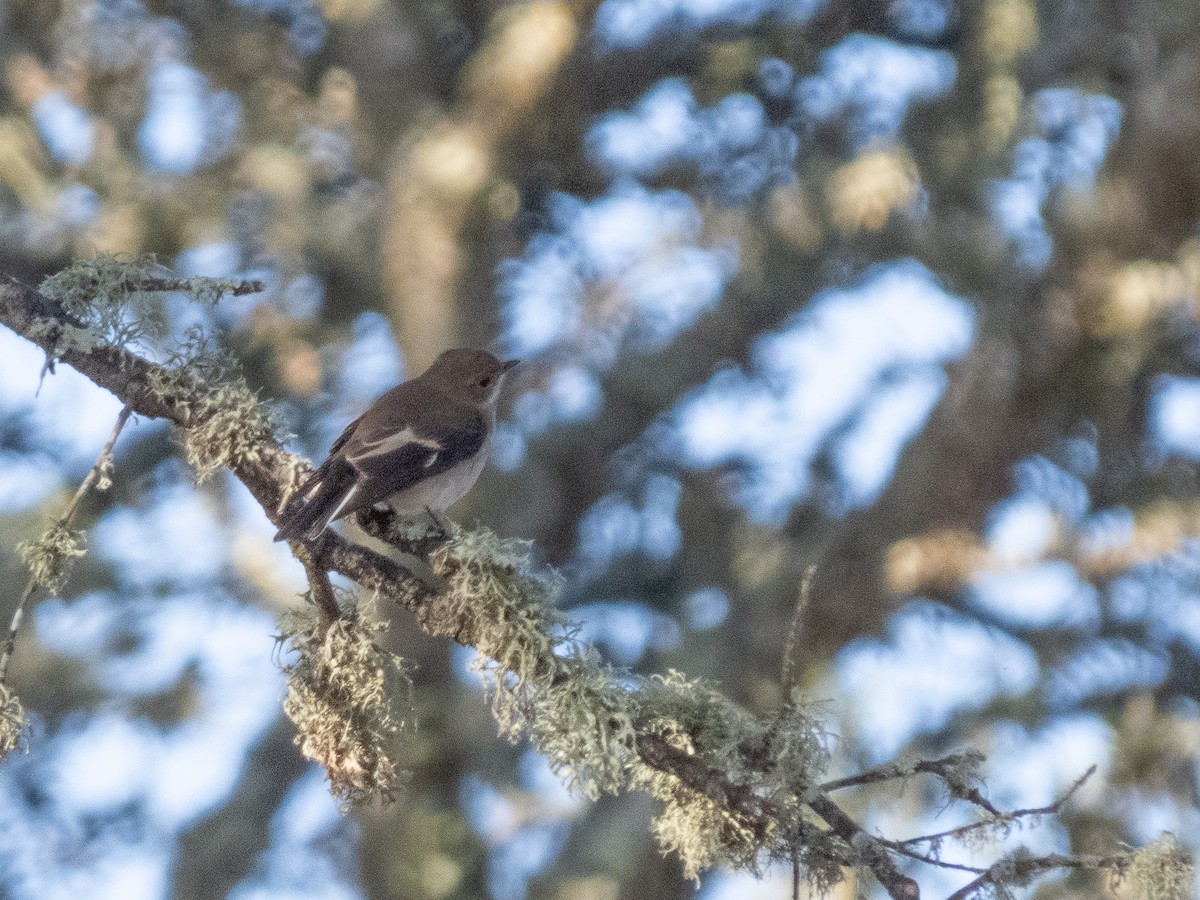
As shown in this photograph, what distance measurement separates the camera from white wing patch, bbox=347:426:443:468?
148 inches

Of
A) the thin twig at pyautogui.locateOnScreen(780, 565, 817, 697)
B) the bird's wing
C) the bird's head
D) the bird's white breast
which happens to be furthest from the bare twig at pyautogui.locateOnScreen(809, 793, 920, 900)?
the bird's head

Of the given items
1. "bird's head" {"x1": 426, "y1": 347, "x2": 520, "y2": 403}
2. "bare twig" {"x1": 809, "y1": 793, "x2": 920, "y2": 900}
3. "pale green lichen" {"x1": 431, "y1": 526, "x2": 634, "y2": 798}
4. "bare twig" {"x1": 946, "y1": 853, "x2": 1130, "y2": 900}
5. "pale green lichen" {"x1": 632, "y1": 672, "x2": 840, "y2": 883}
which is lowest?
"bare twig" {"x1": 946, "y1": 853, "x2": 1130, "y2": 900}

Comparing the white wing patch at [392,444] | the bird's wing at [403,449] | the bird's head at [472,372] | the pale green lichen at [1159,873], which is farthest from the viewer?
the bird's head at [472,372]

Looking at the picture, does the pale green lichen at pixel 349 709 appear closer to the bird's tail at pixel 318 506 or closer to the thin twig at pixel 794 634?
the bird's tail at pixel 318 506

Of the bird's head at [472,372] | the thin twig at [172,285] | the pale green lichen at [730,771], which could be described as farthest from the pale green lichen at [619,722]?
the bird's head at [472,372]

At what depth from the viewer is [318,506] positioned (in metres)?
2.97

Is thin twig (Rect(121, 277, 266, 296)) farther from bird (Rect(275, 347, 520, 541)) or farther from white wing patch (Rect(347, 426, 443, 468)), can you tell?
white wing patch (Rect(347, 426, 443, 468))

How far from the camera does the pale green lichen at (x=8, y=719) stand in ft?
8.16

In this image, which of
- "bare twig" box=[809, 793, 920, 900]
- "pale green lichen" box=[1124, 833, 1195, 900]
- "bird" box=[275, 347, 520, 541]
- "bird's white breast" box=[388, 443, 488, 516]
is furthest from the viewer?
"bird's white breast" box=[388, 443, 488, 516]

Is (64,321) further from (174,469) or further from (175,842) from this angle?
(175,842)

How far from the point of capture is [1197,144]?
19.1 ft

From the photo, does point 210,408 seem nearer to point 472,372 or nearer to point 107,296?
point 107,296

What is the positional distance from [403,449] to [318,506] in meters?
1.07

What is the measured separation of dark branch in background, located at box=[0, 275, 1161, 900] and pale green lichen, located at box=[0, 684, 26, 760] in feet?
1.50
